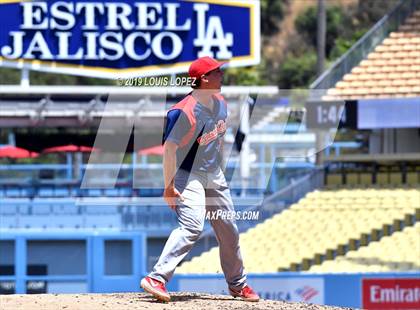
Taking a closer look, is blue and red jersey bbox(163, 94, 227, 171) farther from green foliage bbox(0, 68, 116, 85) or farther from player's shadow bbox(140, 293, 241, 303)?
green foliage bbox(0, 68, 116, 85)

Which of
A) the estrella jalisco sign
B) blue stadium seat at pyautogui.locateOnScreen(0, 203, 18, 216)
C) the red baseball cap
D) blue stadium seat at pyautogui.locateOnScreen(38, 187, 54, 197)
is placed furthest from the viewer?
the estrella jalisco sign

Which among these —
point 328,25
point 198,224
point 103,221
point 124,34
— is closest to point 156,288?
point 198,224

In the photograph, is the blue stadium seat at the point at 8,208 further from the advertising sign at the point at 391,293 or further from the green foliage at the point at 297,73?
the green foliage at the point at 297,73

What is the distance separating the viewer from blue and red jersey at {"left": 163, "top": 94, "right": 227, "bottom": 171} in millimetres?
7926

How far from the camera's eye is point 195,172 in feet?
26.6

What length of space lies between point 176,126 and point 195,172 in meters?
0.43

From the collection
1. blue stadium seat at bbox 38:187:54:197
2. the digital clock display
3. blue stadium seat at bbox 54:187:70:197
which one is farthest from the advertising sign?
blue stadium seat at bbox 38:187:54:197

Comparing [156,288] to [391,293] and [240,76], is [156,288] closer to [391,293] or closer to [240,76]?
[391,293]

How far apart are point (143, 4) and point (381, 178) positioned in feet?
19.9

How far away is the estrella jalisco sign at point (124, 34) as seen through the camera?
23156mm

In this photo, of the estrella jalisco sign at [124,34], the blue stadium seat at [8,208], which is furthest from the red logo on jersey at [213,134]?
the estrella jalisco sign at [124,34]

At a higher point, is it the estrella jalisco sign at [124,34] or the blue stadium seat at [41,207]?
the estrella jalisco sign at [124,34]

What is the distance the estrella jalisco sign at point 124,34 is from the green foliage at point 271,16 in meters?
30.4

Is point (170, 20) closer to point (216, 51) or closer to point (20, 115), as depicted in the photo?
point (216, 51)
